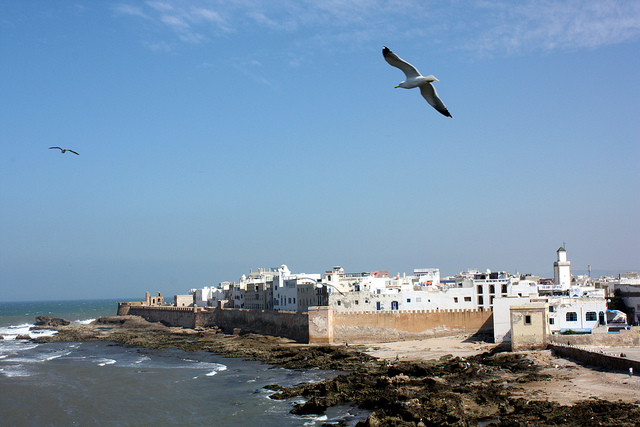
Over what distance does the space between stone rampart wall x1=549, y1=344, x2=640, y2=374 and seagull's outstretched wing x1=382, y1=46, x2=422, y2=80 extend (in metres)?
16.1

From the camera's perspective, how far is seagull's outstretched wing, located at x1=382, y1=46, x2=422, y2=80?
12.0m

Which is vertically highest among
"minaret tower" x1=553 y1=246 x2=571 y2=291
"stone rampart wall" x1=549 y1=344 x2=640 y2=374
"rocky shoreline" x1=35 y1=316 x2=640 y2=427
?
"minaret tower" x1=553 y1=246 x2=571 y2=291

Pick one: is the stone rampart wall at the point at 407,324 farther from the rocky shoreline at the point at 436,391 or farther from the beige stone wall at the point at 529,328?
the beige stone wall at the point at 529,328

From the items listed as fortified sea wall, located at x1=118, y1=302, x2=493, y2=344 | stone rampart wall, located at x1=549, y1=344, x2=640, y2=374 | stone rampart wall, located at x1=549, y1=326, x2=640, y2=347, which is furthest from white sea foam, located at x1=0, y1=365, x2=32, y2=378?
stone rampart wall, located at x1=549, y1=326, x2=640, y2=347

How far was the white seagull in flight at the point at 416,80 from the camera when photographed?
11766 mm

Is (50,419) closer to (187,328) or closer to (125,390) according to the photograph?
(125,390)

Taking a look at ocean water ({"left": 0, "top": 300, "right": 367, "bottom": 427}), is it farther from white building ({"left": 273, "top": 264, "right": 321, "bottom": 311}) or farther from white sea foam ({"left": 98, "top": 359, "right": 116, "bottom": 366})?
white building ({"left": 273, "top": 264, "right": 321, "bottom": 311})

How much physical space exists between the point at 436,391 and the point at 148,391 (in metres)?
14.1

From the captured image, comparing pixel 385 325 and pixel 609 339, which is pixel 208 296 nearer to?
pixel 385 325

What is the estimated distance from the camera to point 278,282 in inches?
2199

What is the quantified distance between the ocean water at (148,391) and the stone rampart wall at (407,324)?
24.7ft

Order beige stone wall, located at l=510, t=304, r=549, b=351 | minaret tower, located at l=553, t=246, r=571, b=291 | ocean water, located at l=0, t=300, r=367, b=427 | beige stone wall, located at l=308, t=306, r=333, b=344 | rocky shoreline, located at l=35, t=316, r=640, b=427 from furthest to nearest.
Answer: minaret tower, located at l=553, t=246, r=571, b=291
beige stone wall, located at l=308, t=306, r=333, b=344
beige stone wall, located at l=510, t=304, r=549, b=351
ocean water, located at l=0, t=300, r=367, b=427
rocky shoreline, located at l=35, t=316, r=640, b=427

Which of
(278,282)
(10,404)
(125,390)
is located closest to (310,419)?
(125,390)

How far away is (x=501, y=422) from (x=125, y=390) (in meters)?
19.0
